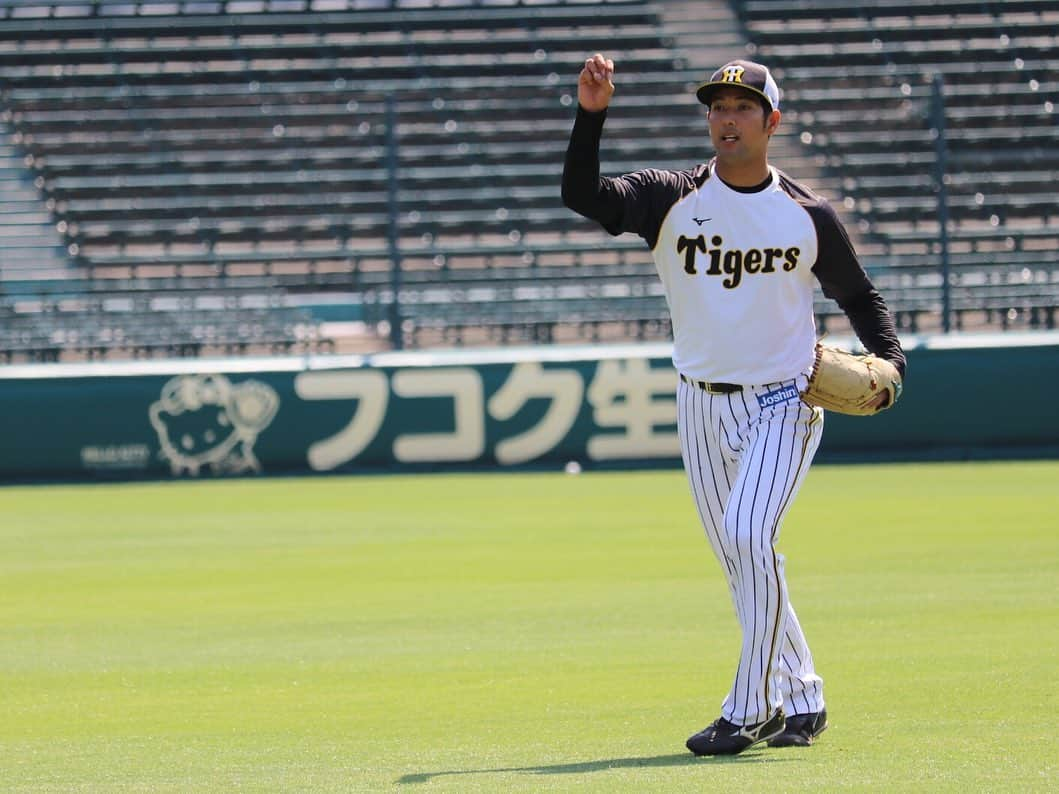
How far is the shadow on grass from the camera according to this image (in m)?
4.76

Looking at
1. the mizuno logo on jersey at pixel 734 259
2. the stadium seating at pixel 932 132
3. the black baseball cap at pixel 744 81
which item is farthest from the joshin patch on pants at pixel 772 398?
the stadium seating at pixel 932 132

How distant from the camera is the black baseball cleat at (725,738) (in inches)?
199

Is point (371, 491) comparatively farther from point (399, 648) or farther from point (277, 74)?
point (277, 74)

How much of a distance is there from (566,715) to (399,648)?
67.2 inches

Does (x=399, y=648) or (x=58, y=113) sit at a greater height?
(x=58, y=113)

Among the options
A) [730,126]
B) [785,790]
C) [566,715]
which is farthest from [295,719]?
[730,126]

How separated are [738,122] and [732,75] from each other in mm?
136

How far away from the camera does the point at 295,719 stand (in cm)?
584

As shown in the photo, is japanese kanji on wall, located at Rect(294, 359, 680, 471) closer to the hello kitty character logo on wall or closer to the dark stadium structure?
the hello kitty character logo on wall

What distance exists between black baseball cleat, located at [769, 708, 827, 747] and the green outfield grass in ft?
0.22

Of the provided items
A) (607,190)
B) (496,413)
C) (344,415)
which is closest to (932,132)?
(496,413)

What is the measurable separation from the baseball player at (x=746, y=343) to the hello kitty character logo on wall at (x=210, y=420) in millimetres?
11189

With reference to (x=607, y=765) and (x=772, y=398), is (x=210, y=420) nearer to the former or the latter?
(x=772, y=398)

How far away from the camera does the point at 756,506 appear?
201 inches
